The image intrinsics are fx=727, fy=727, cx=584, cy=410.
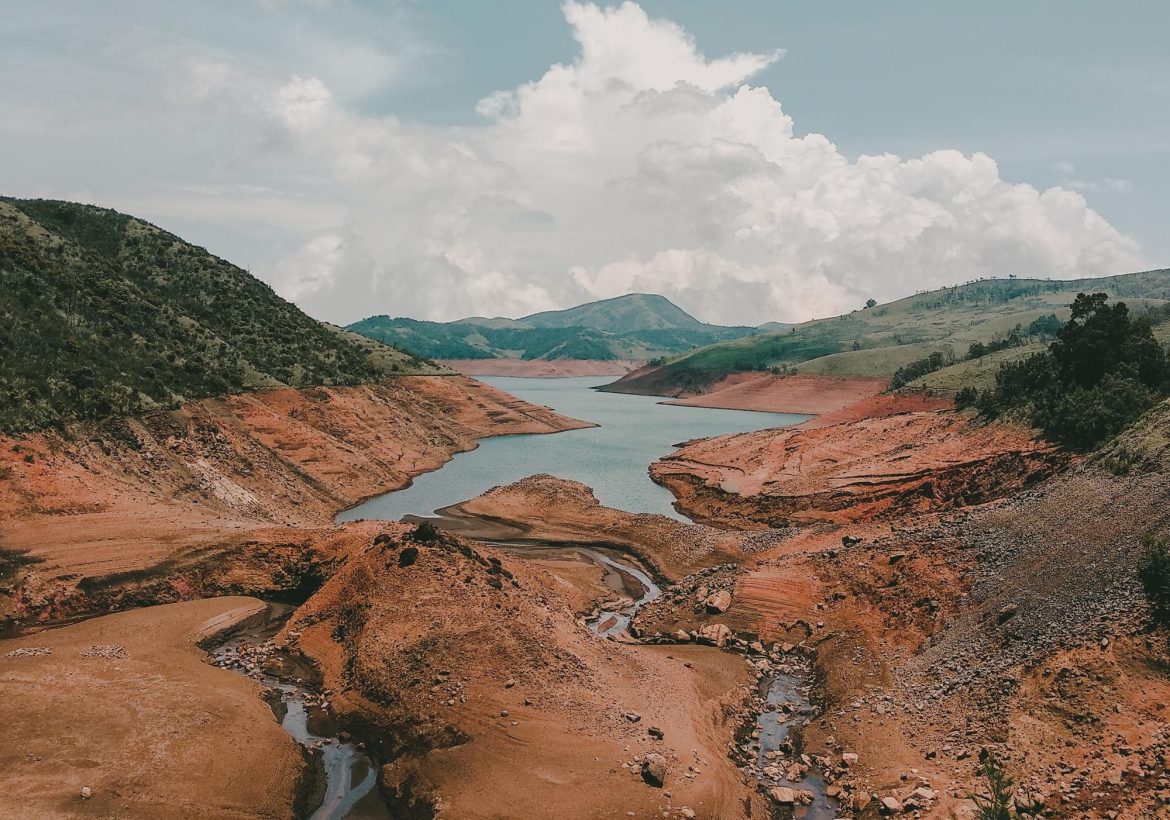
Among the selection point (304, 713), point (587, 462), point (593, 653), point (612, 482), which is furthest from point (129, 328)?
point (593, 653)

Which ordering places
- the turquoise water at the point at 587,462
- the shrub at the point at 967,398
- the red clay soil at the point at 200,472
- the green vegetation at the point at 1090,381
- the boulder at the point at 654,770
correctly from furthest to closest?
the shrub at the point at 967,398, the turquoise water at the point at 587,462, the green vegetation at the point at 1090,381, the red clay soil at the point at 200,472, the boulder at the point at 654,770

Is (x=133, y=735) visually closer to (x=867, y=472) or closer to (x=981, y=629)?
(x=981, y=629)

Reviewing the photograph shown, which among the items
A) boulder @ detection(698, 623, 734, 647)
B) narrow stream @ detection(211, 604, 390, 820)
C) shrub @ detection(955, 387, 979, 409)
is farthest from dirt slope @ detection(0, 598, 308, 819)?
shrub @ detection(955, 387, 979, 409)

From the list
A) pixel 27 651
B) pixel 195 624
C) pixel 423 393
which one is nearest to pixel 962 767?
pixel 195 624

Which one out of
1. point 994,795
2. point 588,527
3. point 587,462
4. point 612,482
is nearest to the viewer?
point 994,795

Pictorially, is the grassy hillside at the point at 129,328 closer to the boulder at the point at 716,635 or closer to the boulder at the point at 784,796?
the boulder at the point at 716,635

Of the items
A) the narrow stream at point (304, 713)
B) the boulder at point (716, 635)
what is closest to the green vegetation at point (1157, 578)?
the boulder at point (716, 635)

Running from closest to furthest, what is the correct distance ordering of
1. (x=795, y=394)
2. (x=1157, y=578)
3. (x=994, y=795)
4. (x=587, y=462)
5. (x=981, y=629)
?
1. (x=994, y=795)
2. (x=1157, y=578)
3. (x=981, y=629)
4. (x=587, y=462)
5. (x=795, y=394)
